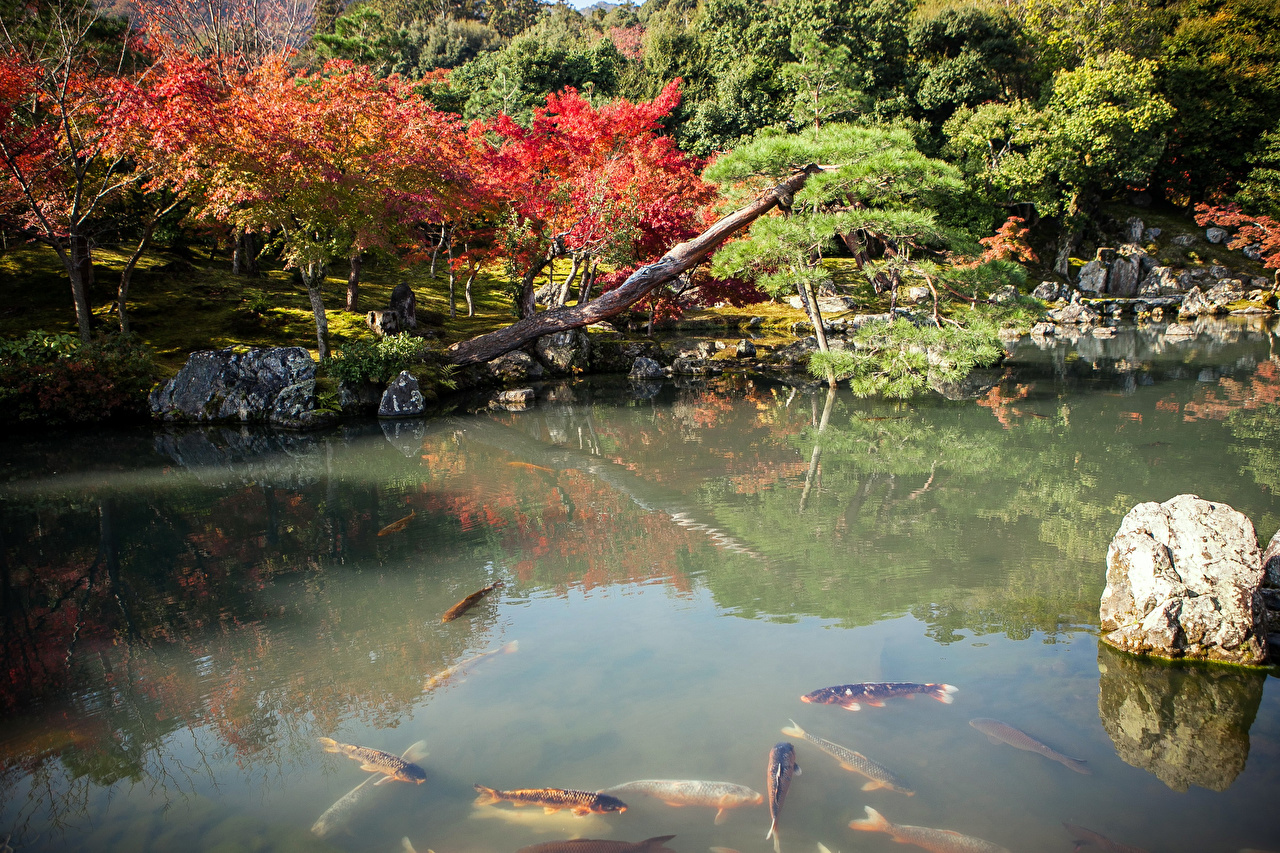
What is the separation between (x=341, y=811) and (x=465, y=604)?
1730mm

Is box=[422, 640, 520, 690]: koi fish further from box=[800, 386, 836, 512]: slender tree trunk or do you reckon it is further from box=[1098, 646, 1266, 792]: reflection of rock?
box=[800, 386, 836, 512]: slender tree trunk

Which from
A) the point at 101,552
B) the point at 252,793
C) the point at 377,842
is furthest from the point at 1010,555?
the point at 101,552

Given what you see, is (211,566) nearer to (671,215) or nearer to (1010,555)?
(1010,555)

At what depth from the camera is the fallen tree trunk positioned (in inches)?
464

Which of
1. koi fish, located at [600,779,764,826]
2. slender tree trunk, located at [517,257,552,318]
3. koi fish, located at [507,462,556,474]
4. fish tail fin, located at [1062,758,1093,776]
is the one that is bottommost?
koi fish, located at [507,462,556,474]

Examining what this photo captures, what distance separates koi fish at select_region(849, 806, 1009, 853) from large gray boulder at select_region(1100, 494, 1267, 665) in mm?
1768

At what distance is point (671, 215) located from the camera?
14555 millimetres

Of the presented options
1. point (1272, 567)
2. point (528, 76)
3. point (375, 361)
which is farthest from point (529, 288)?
point (528, 76)

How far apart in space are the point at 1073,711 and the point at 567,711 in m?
2.30

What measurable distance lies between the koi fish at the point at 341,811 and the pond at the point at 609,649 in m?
0.02

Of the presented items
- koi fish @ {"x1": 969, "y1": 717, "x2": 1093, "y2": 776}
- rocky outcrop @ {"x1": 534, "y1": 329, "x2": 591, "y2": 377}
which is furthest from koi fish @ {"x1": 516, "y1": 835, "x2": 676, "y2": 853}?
rocky outcrop @ {"x1": 534, "y1": 329, "x2": 591, "y2": 377}

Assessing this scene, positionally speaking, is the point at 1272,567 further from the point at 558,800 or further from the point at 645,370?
the point at 645,370

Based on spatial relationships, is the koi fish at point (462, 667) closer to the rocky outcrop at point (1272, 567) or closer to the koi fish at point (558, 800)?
the koi fish at point (558, 800)

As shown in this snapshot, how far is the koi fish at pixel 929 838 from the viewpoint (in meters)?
2.43
